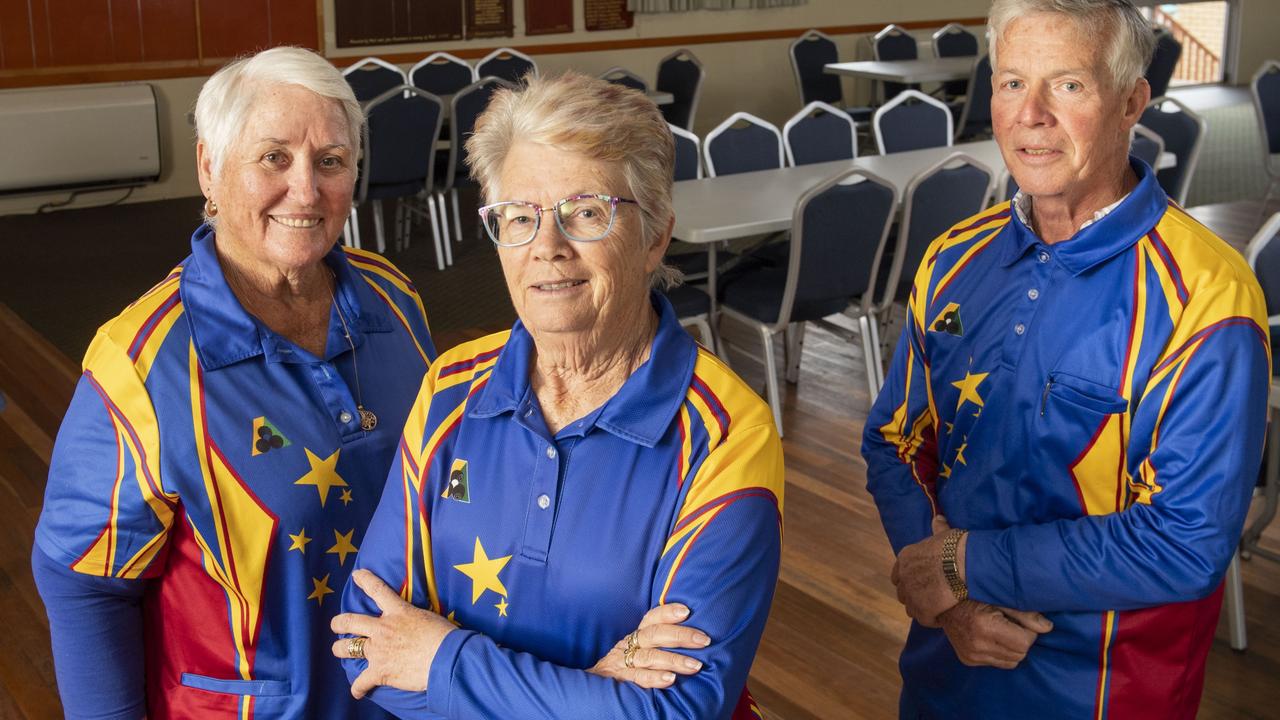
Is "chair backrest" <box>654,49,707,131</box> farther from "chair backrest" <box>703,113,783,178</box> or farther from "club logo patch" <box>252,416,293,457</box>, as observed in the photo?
"club logo patch" <box>252,416,293,457</box>

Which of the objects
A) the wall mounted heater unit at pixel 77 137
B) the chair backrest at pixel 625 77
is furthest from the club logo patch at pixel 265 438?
the wall mounted heater unit at pixel 77 137

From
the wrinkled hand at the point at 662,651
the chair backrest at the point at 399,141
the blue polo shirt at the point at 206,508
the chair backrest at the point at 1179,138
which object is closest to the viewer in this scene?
the wrinkled hand at the point at 662,651

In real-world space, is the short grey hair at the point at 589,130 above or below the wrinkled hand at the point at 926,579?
above

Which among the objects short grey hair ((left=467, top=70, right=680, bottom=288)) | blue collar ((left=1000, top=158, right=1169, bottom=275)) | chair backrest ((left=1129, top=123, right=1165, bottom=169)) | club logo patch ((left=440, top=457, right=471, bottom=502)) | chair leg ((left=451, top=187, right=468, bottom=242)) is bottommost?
chair leg ((left=451, top=187, right=468, bottom=242))

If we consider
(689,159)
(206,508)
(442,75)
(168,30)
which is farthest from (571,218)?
(168,30)

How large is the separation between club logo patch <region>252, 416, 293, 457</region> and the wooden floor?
1.91 metres

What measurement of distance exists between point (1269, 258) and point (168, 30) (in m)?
8.00

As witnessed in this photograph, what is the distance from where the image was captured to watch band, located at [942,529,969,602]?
1764 mm

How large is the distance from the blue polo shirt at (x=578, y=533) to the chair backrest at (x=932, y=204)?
3.57m

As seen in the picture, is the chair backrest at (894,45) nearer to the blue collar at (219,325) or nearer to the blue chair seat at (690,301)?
the blue chair seat at (690,301)

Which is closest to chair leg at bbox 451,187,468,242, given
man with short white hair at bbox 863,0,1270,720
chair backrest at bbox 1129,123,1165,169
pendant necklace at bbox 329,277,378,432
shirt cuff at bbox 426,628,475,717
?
chair backrest at bbox 1129,123,1165,169

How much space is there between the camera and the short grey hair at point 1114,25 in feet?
5.44

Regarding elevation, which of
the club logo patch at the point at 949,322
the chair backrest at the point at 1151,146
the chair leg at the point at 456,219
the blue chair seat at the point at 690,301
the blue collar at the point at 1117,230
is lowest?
the chair leg at the point at 456,219

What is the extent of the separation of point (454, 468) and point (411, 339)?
50 cm
